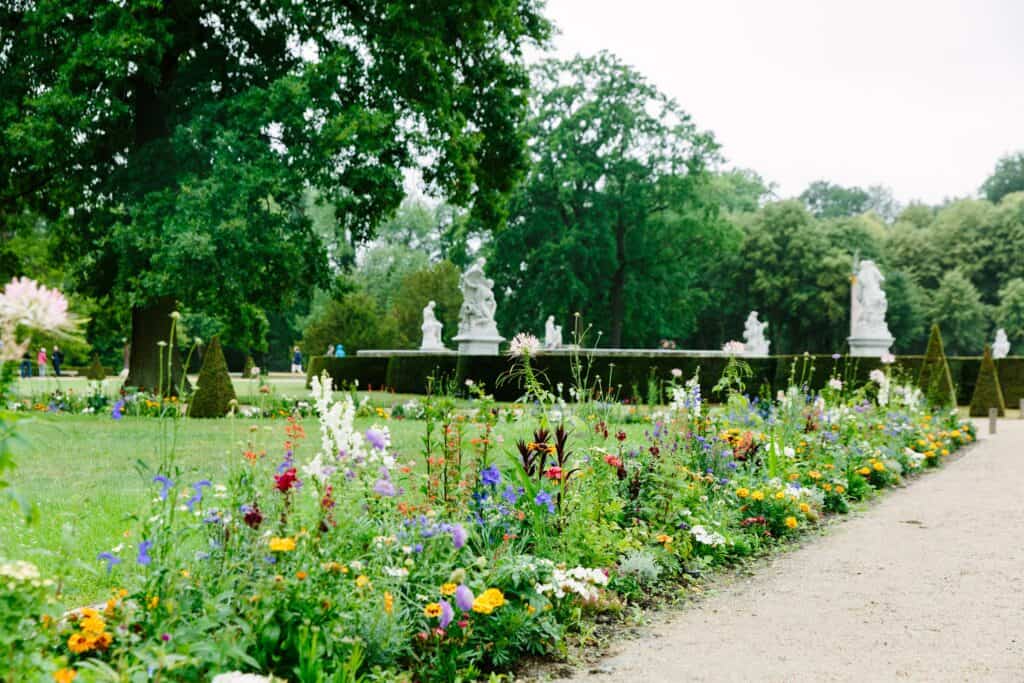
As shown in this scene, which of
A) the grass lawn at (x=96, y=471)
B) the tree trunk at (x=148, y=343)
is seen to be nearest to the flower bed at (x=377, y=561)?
the grass lawn at (x=96, y=471)

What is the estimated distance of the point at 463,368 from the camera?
21.2 metres

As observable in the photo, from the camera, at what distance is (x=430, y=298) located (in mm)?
41781

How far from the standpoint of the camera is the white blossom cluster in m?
4.04

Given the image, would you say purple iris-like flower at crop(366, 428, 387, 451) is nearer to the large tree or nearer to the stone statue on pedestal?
the large tree

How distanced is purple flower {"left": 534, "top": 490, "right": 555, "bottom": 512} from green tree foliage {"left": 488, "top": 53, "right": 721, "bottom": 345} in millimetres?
27096

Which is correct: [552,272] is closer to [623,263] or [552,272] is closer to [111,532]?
[623,263]

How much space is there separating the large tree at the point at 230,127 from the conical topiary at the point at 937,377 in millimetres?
8360

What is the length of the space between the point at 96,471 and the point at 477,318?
16.6 m

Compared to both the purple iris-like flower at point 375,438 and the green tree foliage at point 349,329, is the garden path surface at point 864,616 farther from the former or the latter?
the green tree foliage at point 349,329

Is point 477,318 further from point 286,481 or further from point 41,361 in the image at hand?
point 286,481

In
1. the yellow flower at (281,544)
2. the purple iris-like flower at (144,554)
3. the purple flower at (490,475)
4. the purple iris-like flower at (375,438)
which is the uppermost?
the purple iris-like flower at (375,438)

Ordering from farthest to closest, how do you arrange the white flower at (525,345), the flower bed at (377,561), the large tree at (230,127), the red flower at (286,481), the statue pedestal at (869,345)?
the statue pedestal at (869,345), the large tree at (230,127), the white flower at (525,345), the red flower at (286,481), the flower bed at (377,561)

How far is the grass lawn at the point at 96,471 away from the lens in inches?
159

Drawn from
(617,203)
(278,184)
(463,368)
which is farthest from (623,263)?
(278,184)
